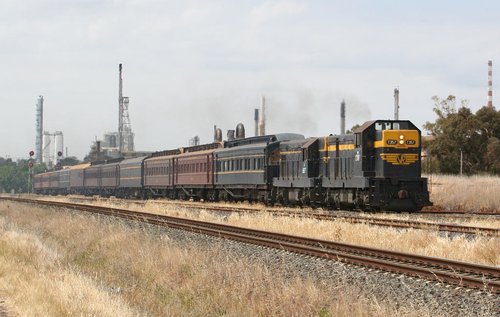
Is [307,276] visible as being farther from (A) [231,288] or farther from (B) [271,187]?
(B) [271,187]

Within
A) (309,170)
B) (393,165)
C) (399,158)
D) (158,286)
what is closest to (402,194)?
(393,165)

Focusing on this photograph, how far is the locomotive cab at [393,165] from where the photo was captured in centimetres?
2834

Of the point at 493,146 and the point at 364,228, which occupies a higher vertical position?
the point at 493,146

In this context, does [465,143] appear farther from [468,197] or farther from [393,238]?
[393,238]

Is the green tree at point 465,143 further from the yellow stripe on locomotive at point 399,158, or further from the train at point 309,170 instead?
the yellow stripe on locomotive at point 399,158

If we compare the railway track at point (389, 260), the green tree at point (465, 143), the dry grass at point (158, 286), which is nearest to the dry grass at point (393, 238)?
the railway track at point (389, 260)

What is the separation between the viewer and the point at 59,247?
24.8 m

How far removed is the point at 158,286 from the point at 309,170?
724 inches

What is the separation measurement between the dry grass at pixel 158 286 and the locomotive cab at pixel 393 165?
396 inches

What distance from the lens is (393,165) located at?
93.2 feet

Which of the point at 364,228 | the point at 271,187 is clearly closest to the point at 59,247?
the point at 364,228

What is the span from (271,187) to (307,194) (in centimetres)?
443

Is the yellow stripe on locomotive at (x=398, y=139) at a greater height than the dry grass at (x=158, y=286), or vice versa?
the yellow stripe on locomotive at (x=398, y=139)

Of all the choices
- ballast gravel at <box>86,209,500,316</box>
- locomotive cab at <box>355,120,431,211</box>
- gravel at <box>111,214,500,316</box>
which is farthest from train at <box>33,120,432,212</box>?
gravel at <box>111,214,500,316</box>
